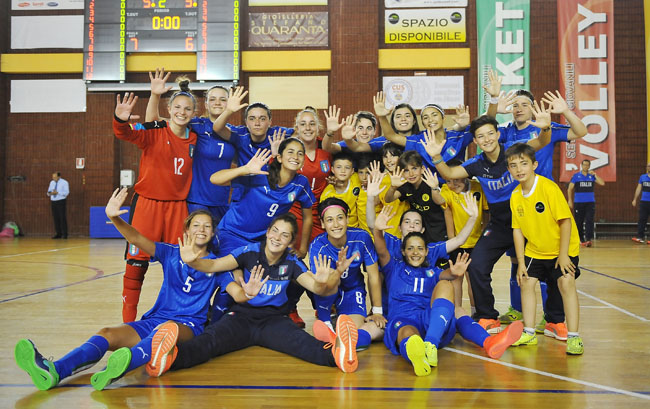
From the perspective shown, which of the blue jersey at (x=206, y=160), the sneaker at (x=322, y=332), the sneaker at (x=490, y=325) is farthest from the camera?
the blue jersey at (x=206, y=160)

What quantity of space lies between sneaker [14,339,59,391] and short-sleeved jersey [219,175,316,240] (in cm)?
160

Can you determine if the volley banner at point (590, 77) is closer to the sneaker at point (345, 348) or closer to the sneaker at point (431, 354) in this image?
the sneaker at point (431, 354)

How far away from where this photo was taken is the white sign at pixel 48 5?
13602 millimetres

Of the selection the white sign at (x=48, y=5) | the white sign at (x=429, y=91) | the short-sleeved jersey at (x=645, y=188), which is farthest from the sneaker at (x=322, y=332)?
the white sign at (x=48, y=5)

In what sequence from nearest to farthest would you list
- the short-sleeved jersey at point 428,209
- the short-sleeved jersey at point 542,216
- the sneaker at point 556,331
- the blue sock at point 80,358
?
the blue sock at point 80,358, the short-sleeved jersey at point 542,216, the sneaker at point 556,331, the short-sleeved jersey at point 428,209

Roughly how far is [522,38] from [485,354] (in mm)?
11446

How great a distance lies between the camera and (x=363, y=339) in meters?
3.40

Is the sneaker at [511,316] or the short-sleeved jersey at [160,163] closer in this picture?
the short-sleeved jersey at [160,163]

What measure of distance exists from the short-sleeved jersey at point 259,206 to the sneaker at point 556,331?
6.98ft

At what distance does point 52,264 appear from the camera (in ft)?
25.9

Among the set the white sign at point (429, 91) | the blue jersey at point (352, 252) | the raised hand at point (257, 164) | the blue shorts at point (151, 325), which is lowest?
the blue shorts at point (151, 325)

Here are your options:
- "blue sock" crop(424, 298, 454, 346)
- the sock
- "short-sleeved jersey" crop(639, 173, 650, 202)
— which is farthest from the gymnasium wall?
"blue sock" crop(424, 298, 454, 346)

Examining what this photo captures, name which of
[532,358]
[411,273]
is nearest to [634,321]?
[532,358]

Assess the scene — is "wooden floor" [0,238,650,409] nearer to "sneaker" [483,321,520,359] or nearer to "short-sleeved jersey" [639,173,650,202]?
"sneaker" [483,321,520,359]
